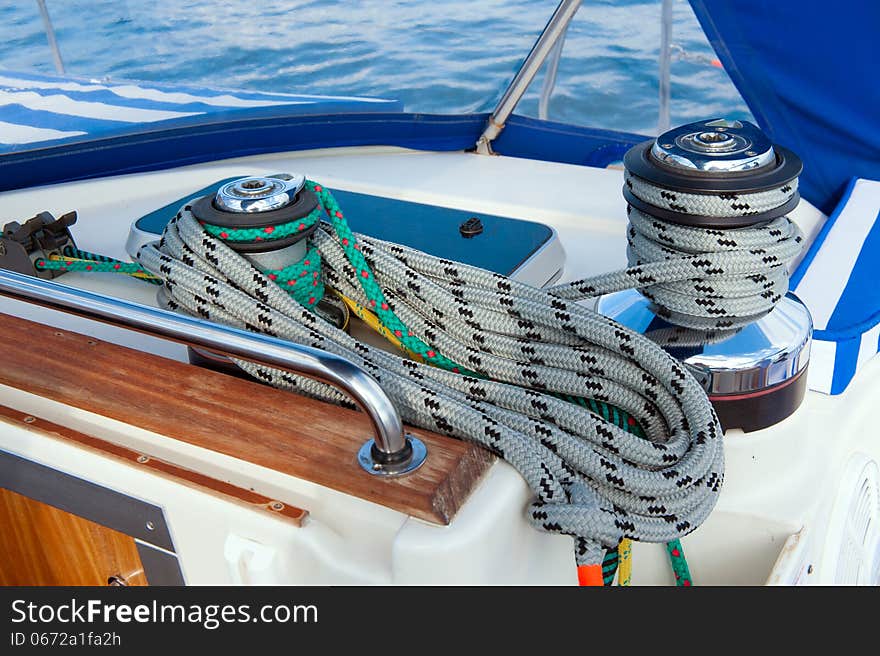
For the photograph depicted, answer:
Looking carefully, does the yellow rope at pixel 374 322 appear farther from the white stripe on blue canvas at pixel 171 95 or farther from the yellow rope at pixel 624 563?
the white stripe on blue canvas at pixel 171 95

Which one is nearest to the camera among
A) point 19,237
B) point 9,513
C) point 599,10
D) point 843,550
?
point 9,513

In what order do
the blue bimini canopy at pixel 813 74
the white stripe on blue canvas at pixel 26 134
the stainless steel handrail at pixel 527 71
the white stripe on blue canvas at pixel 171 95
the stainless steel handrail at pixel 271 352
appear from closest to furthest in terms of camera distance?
the stainless steel handrail at pixel 271 352 → the blue bimini canopy at pixel 813 74 → the white stripe on blue canvas at pixel 26 134 → the stainless steel handrail at pixel 527 71 → the white stripe on blue canvas at pixel 171 95

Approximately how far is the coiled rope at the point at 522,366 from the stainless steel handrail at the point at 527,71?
3.37 feet

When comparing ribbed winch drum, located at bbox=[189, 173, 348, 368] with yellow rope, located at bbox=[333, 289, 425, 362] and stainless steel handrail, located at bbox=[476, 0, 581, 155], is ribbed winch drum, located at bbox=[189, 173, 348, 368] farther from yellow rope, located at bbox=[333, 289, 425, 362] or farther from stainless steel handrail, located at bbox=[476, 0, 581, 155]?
stainless steel handrail, located at bbox=[476, 0, 581, 155]

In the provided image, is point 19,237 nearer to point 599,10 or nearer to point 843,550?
point 843,550

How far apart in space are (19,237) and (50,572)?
1.72ft

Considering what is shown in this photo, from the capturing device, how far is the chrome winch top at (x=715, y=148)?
3.21 feet

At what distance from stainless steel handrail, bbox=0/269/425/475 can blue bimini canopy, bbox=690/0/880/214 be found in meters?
1.23

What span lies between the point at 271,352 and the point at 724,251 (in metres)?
0.54

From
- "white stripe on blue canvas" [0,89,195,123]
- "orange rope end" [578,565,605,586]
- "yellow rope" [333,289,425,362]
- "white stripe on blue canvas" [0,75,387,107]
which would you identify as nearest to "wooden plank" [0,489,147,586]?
"yellow rope" [333,289,425,362]

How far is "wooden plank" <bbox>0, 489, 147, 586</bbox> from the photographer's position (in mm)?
992

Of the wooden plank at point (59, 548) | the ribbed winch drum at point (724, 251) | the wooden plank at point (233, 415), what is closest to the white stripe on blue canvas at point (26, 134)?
the wooden plank at point (233, 415)

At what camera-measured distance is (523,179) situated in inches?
75.4
